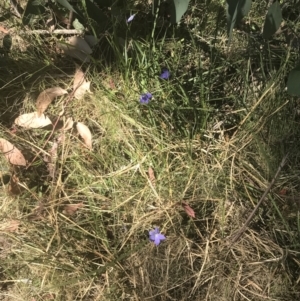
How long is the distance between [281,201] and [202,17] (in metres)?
0.72

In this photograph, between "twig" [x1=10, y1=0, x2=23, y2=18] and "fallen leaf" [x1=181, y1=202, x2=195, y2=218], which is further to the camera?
"twig" [x1=10, y1=0, x2=23, y2=18]

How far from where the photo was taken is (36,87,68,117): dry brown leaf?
1.66m

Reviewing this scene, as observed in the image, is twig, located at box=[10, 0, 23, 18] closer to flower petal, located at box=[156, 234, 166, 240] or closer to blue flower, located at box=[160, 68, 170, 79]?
blue flower, located at box=[160, 68, 170, 79]

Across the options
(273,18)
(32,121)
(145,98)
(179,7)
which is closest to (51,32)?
(32,121)

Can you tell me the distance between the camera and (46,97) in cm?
167

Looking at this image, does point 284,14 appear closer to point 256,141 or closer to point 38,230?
point 256,141

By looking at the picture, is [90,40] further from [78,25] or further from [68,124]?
[68,124]

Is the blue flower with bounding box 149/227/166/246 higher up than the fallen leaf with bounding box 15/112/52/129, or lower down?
lower down

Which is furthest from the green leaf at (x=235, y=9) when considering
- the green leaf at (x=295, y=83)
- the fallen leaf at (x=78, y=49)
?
the fallen leaf at (x=78, y=49)

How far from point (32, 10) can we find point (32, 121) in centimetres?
36

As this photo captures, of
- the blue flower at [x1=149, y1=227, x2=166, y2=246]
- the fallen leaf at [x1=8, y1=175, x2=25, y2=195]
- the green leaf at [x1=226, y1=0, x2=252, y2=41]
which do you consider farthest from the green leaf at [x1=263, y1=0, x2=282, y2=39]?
the fallen leaf at [x1=8, y1=175, x2=25, y2=195]

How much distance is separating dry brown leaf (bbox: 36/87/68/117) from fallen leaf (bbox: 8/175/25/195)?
8.8 inches

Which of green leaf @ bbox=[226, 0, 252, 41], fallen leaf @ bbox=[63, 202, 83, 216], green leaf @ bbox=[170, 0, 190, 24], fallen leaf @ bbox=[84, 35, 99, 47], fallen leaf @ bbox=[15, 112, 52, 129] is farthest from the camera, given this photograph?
fallen leaf @ bbox=[84, 35, 99, 47]

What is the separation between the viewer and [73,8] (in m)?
1.61
